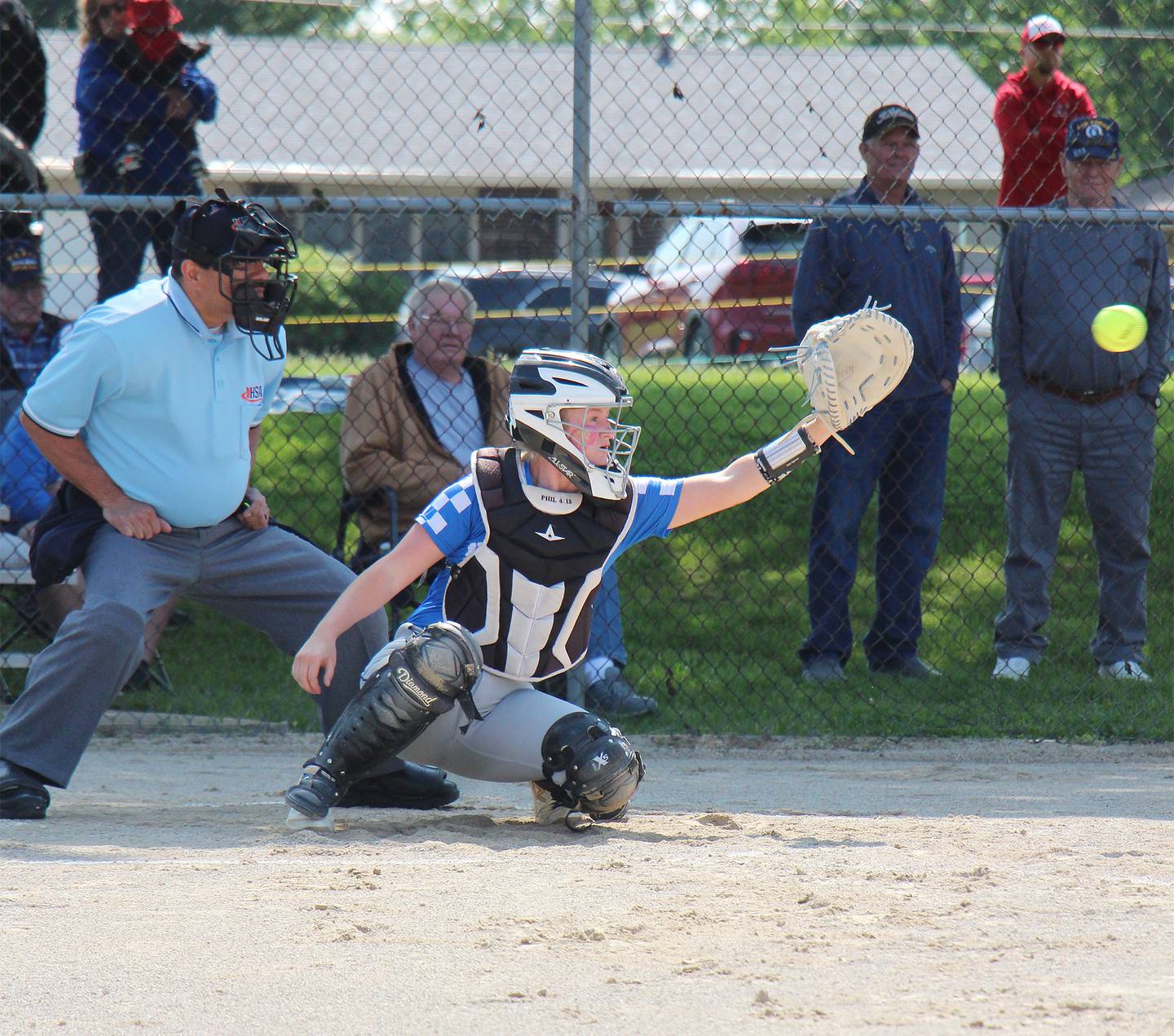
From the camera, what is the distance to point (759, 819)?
450 cm

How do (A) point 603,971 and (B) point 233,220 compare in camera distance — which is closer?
(A) point 603,971

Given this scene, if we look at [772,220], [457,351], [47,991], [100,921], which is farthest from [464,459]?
[47,991]

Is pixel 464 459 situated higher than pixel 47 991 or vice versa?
pixel 464 459

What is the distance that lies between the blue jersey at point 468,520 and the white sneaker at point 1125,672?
9.28 ft

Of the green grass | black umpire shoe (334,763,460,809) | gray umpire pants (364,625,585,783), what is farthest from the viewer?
the green grass

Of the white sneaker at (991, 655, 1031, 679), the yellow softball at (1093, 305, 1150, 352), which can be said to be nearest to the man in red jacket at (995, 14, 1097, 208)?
the yellow softball at (1093, 305, 1150, 352)

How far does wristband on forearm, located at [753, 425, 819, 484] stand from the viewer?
4.39 meters

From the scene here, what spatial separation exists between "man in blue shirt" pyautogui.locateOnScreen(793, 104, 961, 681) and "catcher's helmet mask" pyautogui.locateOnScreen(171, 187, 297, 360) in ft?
8.06

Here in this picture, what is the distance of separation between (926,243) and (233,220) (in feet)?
10.2

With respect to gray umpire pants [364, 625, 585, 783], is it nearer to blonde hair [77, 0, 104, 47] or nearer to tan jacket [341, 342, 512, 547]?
tan jacket [341, 342, 512, 547]

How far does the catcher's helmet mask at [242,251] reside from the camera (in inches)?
182

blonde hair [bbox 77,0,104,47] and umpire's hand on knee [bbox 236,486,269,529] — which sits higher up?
blonde hair [bbox 77,0,104,47]

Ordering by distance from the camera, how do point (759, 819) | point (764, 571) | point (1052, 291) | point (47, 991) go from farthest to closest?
point (764, 571) → point (1052, 291) → point (759, 819) → point (47, 991)

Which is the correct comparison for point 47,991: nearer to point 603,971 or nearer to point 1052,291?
point 603,971
